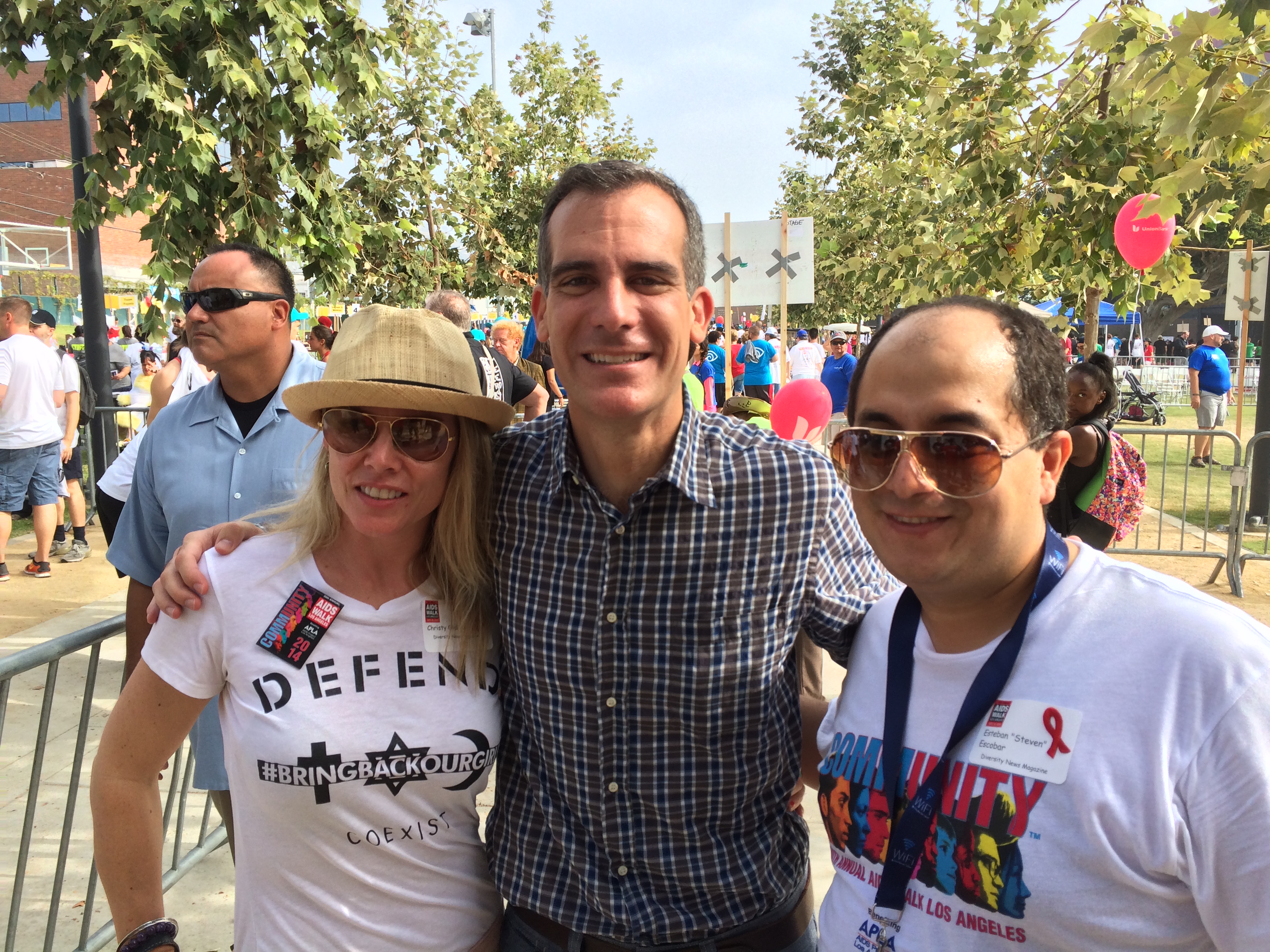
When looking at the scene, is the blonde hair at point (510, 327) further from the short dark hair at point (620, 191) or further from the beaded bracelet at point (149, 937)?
the beaded bracelet at point (149, 937)

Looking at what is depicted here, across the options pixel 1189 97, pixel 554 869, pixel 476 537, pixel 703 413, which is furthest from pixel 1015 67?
pixel 554 869

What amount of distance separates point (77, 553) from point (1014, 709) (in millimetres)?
9400

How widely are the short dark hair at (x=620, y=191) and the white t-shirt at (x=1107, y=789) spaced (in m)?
1.01

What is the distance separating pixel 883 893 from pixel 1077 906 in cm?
29

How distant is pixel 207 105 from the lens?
4.92m

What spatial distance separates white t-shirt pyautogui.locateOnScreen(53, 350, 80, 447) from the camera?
27.4 ft

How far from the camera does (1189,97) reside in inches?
125

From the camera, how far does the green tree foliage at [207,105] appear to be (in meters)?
4.55

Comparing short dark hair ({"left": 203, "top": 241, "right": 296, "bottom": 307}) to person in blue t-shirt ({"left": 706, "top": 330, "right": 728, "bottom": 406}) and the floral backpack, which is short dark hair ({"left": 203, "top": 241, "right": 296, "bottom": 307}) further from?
person in blue t-shirt ({"left": 706, "top": 330, "right": 728, "bottom": 406})

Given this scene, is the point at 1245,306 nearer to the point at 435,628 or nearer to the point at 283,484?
the point at 283,484

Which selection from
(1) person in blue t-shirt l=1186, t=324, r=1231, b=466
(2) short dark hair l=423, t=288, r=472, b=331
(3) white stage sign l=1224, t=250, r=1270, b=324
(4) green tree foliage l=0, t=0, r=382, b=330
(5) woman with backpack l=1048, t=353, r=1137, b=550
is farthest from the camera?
(1) person in blue t-shirt l=1186, t=324, r=1231, b=466

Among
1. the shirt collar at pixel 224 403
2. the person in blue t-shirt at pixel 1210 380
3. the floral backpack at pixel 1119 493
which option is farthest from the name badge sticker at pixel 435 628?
the person in blue t-shirt at pixel 1210 380

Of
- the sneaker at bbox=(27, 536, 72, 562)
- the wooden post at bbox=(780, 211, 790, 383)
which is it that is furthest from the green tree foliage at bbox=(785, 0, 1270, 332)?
the sneaker at bbox=(27, 536, 72, 562)

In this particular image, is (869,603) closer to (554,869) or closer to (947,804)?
(947,804)
